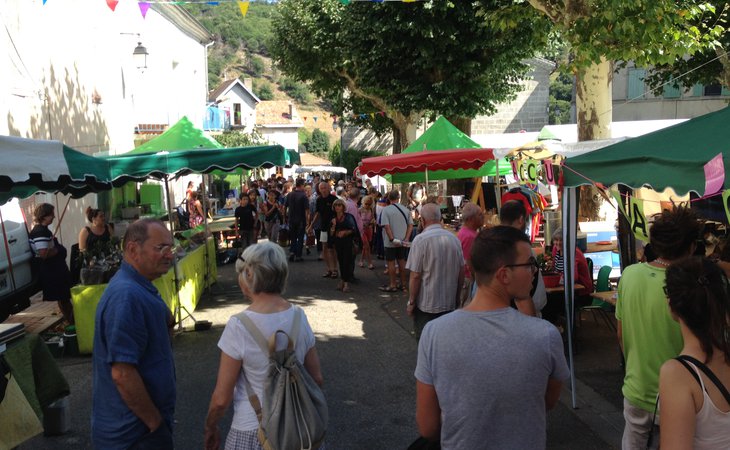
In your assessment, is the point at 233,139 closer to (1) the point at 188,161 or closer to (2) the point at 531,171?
(1) the point at 188,161

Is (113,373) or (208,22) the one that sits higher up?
(208,22)

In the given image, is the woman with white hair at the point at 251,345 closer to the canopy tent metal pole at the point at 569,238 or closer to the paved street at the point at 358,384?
the paved street at the point at 358,384

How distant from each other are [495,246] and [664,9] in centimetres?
901

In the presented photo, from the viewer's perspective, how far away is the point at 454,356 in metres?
2.42

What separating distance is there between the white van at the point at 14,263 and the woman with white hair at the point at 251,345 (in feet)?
21.5

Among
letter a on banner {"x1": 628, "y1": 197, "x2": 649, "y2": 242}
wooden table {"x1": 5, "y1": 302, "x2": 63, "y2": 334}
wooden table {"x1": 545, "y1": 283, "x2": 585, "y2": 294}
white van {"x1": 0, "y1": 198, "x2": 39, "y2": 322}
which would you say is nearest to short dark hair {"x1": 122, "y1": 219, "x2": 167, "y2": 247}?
letter a on banner {"x1": 628, "y1": 197, "x2": 649, "y2": 242}

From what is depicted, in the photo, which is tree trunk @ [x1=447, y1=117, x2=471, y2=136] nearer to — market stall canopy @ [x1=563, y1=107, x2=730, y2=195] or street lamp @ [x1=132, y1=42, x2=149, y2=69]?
street lamp @ [x1=132, y1=42, x2=149, y2=69]

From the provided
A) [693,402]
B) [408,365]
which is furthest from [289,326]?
[408,365]

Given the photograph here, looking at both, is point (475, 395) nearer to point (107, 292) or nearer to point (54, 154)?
point (107, 292)

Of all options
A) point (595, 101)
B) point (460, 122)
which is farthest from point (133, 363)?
point (460, 122)

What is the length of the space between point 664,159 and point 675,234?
115 centimetres

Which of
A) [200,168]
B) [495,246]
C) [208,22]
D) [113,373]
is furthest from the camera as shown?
[208,22]

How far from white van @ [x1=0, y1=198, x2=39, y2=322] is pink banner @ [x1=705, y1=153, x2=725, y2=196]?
25.7 ft

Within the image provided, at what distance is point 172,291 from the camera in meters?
8.71
